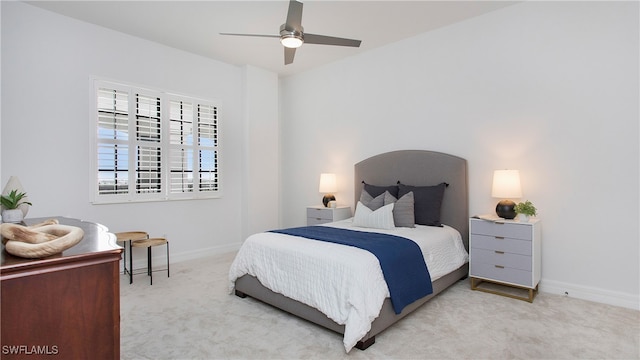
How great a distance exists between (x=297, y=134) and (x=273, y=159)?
24.0 inches

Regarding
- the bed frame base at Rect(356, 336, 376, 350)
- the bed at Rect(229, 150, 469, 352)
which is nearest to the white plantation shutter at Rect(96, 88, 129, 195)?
the bed at Rect(229, 150, 469, 352)

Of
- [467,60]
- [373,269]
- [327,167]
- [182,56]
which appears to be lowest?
[373,269]

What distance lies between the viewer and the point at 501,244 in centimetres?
323

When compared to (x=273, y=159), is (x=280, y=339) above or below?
below

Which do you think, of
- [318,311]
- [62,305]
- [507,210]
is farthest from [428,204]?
[62,305]

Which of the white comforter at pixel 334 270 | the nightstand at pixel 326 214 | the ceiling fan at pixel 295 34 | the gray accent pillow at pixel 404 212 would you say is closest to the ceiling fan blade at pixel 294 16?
the ceiling fan at pixel 295 34

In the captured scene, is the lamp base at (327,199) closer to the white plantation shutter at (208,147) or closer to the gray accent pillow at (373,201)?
the gray accent pillow at (373,201)

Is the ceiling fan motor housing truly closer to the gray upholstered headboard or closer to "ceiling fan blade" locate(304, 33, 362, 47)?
"ceiling fan blade" locate(304, 33, 362, 47)

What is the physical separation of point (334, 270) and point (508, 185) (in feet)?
6.73

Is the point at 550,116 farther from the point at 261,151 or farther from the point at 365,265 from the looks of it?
the point at 261,151

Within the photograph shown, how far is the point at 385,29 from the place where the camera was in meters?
4.11

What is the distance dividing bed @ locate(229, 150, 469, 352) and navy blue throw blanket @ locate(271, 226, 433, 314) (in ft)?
0.31

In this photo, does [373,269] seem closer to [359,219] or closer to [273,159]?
[359,219]

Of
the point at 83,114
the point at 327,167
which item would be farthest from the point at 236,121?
the point at 83,114
